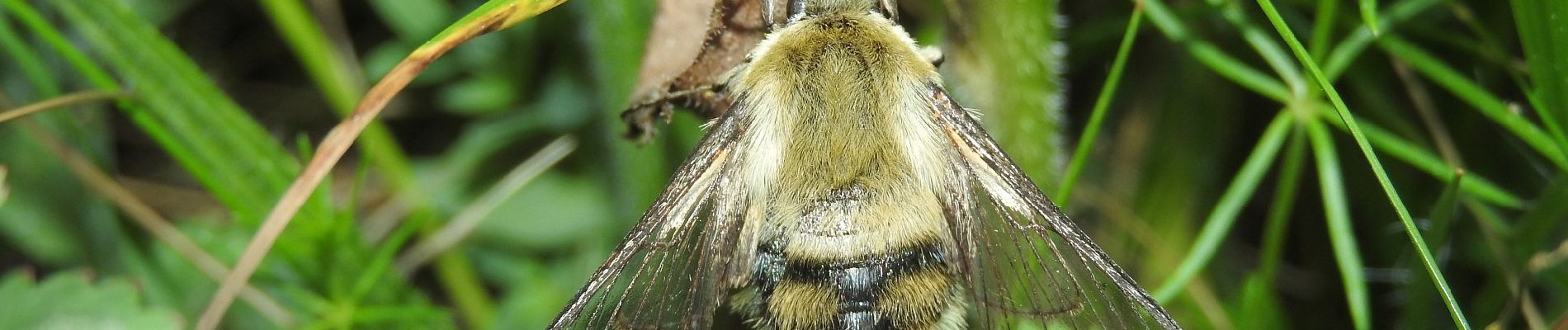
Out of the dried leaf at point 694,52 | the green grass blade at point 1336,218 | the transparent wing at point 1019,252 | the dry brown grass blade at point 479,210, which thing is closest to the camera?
the transparent wing at point 1019,252

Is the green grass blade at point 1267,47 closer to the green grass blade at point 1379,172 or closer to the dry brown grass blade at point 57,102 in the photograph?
the green grass blade at point 1379,172

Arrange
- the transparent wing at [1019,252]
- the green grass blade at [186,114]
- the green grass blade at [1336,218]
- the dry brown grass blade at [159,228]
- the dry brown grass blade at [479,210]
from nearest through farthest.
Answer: the transparent wing at [1019,252], the green grass blade at [1336,218], the green grass blade at [186,114], the dry brown grass blade at [159,228], the dry brown grass blade at [479,210]

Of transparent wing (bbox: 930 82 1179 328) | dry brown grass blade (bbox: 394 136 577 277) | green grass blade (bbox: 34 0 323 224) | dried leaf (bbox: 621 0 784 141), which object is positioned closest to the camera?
transparent wing (bbox: 930 82 1179 328)

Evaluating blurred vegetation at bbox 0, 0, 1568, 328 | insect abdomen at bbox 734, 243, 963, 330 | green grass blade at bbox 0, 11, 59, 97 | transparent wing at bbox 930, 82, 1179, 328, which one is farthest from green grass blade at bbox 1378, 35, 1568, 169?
green grass blade at bbox 0, 11, 59, 97

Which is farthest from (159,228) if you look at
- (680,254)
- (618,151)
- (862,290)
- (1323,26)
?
(1323,26)

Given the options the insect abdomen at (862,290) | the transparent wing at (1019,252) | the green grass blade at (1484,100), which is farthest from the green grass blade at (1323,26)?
the insect abdomen at (862,290)

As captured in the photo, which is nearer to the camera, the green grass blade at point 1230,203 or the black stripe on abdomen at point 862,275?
the black stripe on abdomen at point 862,275

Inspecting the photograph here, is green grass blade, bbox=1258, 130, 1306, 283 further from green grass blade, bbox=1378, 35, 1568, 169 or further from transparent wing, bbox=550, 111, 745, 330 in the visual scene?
transparent wing, bbox=550, 111, 745, 330

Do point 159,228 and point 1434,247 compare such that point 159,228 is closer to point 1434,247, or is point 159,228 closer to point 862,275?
point 862,275
